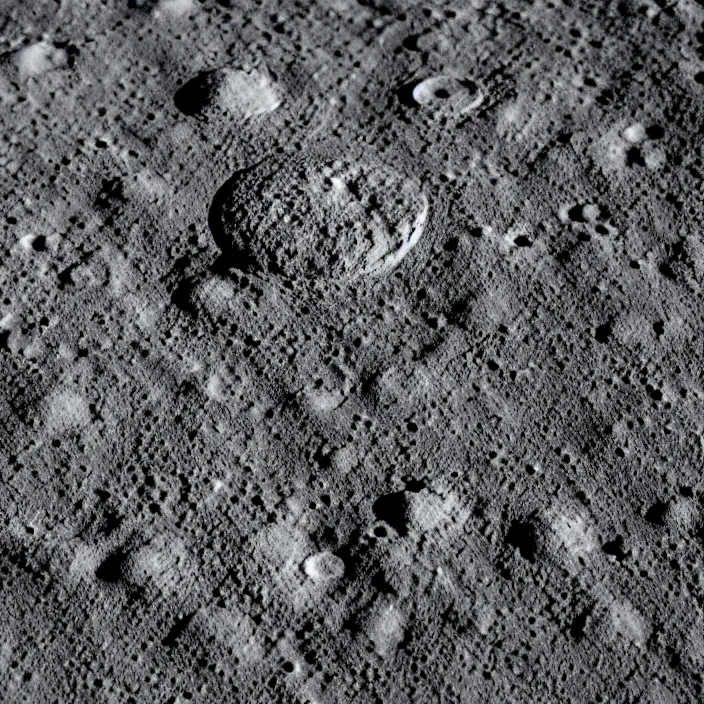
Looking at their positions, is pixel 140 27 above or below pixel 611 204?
above

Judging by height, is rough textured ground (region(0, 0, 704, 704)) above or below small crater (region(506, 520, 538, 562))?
above

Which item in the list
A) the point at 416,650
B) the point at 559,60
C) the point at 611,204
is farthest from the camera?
the point at 559,60

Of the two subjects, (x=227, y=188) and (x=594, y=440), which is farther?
(x=227, y=188)

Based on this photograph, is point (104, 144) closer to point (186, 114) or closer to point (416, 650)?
point (186, 114)

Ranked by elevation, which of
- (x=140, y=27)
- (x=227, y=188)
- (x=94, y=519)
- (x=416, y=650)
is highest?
(x=140, y=27)

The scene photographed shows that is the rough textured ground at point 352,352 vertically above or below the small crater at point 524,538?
above

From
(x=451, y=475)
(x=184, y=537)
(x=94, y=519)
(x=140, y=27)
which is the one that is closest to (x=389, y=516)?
(x=451, y=475)

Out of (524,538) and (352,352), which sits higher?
(352,352)

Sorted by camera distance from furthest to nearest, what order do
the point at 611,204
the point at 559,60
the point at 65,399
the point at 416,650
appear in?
the point at 559,60 < the point at 611,204 < the point at 65,399 < the point at 416,650
